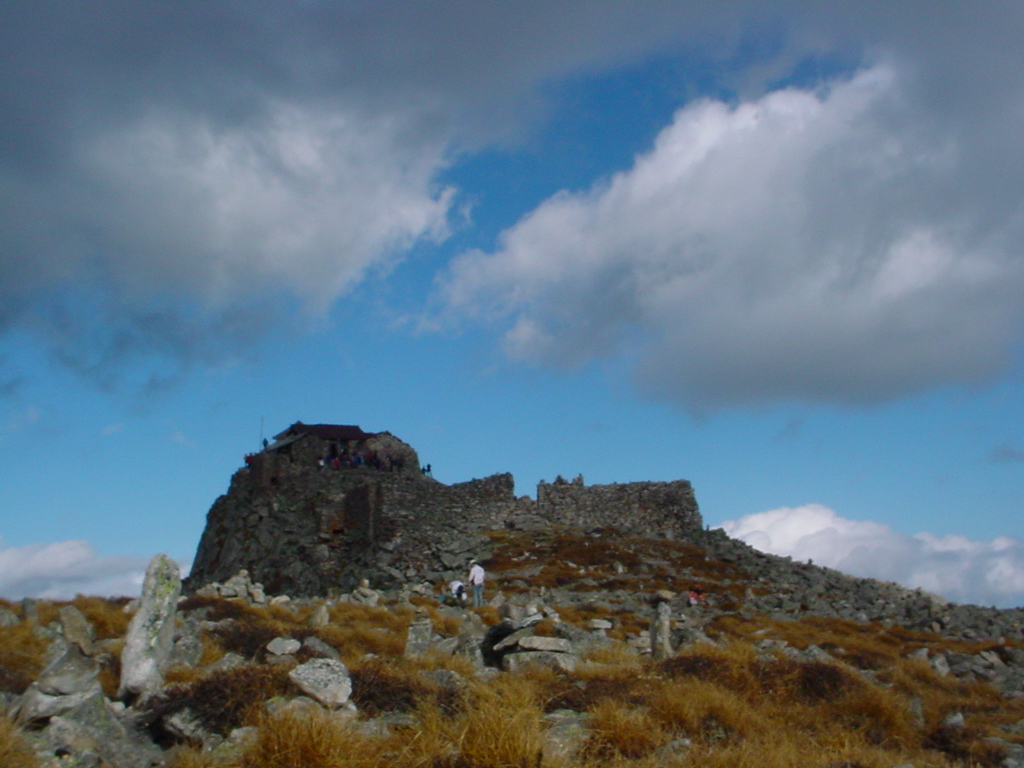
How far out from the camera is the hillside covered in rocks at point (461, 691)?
8.55m

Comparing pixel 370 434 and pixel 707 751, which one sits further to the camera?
pixel 370 434

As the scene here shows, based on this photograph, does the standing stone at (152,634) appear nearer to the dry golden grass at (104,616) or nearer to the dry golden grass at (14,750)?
the dry golden grass at (14,750)

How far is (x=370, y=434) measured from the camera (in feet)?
181

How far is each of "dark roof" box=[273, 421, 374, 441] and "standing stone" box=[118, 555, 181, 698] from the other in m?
41.4

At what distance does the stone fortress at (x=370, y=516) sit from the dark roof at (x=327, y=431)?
0.86 m

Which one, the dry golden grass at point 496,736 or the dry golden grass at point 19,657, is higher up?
the dry golden grass at point 19,657

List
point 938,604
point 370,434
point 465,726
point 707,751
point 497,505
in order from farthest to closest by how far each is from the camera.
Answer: point 370,434 → point 497,505 → point 938,604 → point 707,751 → point 465,726

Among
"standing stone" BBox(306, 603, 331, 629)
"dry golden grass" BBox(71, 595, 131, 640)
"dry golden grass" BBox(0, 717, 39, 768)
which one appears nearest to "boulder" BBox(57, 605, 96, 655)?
"dry golden grass" BBox(71, 595, 131, 640)

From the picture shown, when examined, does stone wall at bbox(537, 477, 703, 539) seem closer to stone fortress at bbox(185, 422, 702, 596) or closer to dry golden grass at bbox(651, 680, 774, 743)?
stone fortress at bbox(185, 422, 702, 596)

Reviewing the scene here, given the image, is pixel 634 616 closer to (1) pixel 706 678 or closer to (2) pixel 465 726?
(1) pixel 706 678

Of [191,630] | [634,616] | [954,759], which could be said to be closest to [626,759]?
[954,759]

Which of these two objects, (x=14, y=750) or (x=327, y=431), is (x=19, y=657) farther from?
(x=327, y=431)

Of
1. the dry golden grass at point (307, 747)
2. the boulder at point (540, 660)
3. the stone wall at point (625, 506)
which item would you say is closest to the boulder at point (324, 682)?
the dry golden grass at point (307, 747)

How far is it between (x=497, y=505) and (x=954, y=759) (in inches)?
1469
